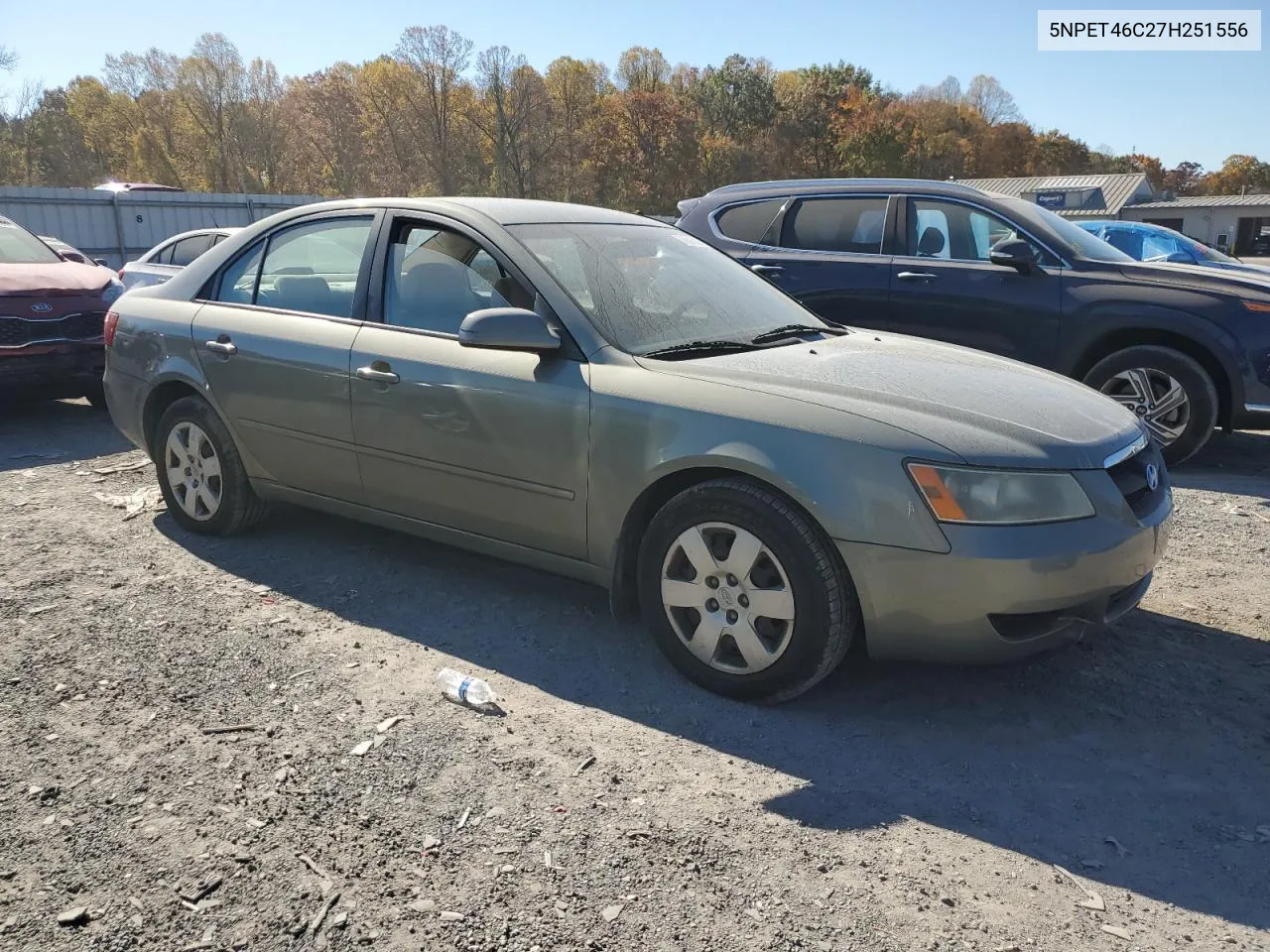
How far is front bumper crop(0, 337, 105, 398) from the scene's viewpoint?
774cm

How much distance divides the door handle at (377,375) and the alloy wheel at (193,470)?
1207 mm

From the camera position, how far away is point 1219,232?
69875 millimetres

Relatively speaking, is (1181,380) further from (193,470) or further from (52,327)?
(52,327)

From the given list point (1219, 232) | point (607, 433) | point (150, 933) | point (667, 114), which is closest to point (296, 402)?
point (607, 433)

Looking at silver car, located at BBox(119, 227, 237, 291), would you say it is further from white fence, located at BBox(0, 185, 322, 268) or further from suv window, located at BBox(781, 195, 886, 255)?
white fence, located at BBox(0, 185, 322, 268)

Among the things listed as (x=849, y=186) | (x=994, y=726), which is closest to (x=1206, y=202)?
(x=849, y=186)

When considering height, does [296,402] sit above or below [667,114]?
below

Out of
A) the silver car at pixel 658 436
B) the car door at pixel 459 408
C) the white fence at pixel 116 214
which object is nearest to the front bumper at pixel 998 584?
the silver car at pixel 658 436

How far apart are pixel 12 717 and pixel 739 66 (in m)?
83.4

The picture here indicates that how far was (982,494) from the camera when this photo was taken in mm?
3057

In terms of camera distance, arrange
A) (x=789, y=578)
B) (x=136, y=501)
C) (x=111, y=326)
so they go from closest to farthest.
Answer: (x=789, y=578) → (x=111, y=326) → (x=136, y=501)

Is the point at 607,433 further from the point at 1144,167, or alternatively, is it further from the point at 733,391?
the point at 1144,167

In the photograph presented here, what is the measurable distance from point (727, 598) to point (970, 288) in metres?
4.58

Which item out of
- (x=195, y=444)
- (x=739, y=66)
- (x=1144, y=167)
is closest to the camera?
(x=195, y=444)
